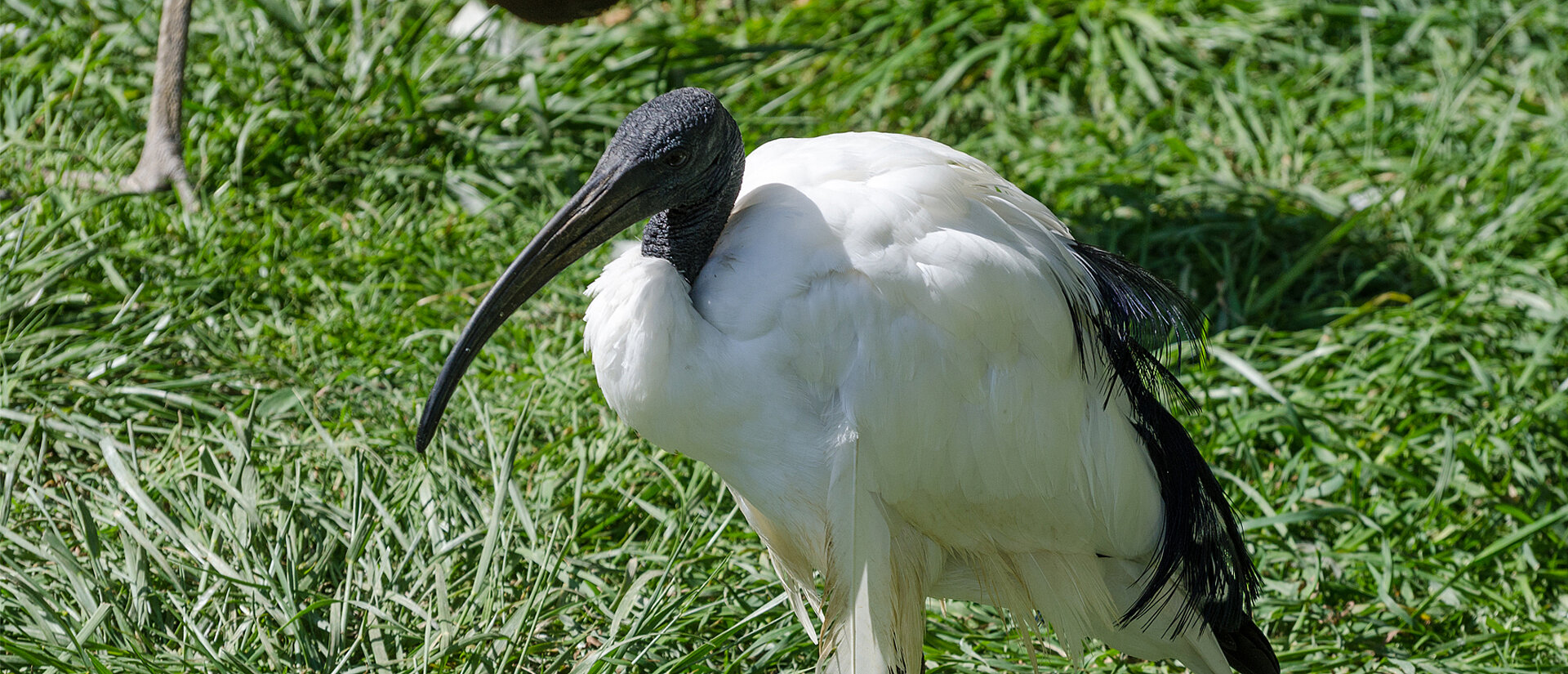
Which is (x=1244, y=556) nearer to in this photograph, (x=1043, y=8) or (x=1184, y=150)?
(x=1184, y=150)

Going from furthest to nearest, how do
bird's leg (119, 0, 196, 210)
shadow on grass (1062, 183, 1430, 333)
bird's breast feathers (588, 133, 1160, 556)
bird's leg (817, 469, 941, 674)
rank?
shadow on grass (1062, 183, 1430, 333) < bird's leg (119, 0, 196, 210) < bird's leg (817, 469, 941, 674) < bird's breast feathers (588, 133, 1160, 556)

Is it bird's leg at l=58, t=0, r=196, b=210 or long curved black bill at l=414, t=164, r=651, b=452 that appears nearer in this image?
long curved black bill at l=414, t=164, r=651, b=452

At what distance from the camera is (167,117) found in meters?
3.69

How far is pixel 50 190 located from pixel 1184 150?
3.45m

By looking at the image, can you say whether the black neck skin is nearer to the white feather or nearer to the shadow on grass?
the white feather

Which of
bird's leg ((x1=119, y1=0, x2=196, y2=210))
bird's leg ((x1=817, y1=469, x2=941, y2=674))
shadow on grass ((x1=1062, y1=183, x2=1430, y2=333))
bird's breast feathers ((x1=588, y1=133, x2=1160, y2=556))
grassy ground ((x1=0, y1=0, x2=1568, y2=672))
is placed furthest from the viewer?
shadow on grass ((x1=1062, y1=183, x2=1430, y2=333))

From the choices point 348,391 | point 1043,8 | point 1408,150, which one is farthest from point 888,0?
point 348,391

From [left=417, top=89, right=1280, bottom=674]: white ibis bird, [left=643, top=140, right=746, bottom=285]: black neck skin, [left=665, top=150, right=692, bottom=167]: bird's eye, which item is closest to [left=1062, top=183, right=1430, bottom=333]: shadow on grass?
[left=417, top=89, right=1280, bottom=674]: white ibis bird

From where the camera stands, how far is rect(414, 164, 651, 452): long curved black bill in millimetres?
2016

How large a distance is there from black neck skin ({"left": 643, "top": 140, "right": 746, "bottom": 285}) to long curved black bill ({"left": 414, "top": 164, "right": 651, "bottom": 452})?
0.06 metres

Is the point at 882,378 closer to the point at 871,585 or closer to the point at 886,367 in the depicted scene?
the point at 886,367

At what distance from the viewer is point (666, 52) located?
429 cm

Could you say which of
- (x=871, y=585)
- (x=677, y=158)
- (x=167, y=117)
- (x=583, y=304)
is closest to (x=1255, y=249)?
(x=583, y=304)

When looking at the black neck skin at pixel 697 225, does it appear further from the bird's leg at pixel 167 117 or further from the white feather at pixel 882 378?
the bird's leg at pixel 167 117
